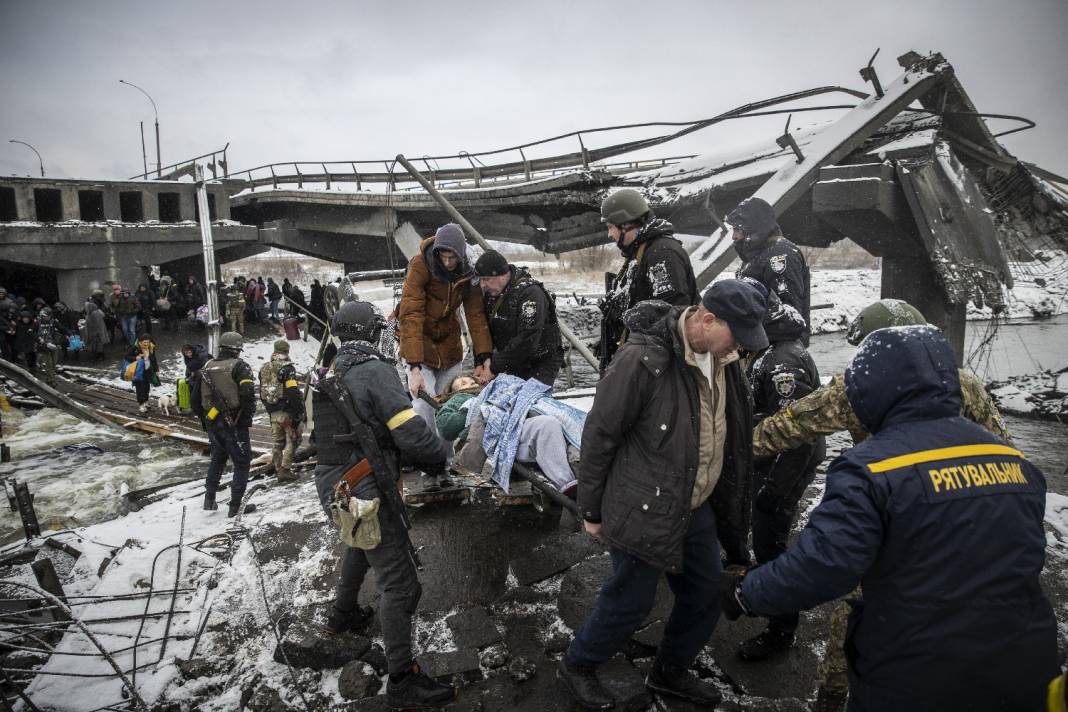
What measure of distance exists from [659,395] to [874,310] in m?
1.14

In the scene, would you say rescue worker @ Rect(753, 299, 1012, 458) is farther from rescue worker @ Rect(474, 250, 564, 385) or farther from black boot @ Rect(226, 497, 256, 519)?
black boot @ Rect(226, 497, 256, 519)

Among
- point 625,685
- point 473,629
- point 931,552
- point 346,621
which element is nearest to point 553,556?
point 473,629

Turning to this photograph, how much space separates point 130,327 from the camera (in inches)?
660

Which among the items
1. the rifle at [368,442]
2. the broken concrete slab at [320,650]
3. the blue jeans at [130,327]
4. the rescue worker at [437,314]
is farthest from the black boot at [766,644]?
the blue jeans at [130,327]

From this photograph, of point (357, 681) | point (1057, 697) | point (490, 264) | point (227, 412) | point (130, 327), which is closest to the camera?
point (1057, 697)

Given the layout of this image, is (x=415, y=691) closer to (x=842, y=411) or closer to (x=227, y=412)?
(x=842, y=411)

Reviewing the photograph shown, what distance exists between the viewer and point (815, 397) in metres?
2.57

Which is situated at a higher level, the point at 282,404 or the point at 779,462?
the point at 779,462

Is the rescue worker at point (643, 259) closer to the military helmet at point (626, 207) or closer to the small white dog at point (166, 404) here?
the military helmet at point (626, 207)

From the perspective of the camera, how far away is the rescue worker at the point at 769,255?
154 inches

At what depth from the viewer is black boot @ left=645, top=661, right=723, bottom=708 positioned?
264cm

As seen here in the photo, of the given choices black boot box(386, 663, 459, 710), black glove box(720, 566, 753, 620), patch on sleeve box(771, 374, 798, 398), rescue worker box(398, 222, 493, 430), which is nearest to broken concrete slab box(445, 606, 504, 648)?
black boot box(386, 663, 459, 710)

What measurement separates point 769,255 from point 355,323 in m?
2.94

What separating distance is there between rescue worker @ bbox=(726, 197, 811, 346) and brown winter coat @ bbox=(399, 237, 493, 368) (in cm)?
221
